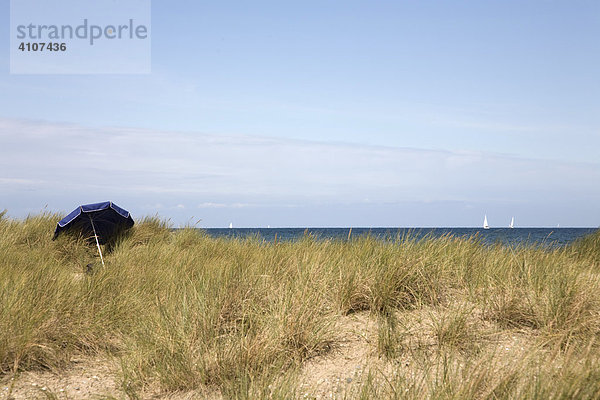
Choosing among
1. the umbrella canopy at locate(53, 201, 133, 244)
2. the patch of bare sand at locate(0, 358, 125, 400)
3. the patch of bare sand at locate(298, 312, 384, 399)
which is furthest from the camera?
the umbrella canopy at locate(53, 201, 133, 244)

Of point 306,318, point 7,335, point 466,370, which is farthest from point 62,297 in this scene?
point 466,370

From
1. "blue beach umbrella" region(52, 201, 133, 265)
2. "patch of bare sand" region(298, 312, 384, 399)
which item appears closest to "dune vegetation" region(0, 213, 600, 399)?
"patch of bare sand" region(298, 312, 384, 399)

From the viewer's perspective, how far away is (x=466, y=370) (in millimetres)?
3002

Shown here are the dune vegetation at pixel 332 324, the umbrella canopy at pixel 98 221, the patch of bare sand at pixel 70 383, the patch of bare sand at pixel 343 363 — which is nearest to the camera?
the dune vegetation at pixel 332 324

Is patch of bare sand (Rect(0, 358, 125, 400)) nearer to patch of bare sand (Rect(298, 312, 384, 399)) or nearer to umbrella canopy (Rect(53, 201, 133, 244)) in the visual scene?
patch of bare sand (Rect(298, 312, 384, 399))

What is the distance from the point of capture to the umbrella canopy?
9.22 metres

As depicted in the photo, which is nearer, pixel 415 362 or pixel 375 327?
pixel 415 362

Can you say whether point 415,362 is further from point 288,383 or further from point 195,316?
point 195,316

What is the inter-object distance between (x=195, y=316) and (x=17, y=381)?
1558 mm

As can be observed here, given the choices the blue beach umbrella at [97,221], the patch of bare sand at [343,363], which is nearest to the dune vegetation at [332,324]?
the patch of bare sand at [343,363]

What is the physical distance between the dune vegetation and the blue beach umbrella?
3.43m

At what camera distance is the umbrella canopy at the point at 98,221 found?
922 cm

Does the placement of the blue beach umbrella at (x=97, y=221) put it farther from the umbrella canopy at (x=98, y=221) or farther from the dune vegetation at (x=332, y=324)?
the dune vegetation at (x=332, y=324)

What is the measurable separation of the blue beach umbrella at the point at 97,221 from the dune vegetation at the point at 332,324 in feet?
11.3
